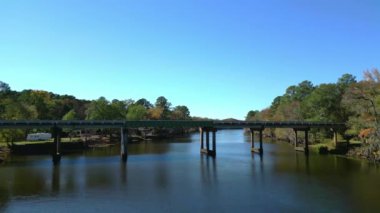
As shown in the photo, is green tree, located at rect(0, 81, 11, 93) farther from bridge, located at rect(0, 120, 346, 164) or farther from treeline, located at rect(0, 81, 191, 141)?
bridge, located at rect(0, 120, 346, 164)

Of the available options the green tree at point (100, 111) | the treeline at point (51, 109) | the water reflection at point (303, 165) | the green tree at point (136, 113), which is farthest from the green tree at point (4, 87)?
the water reflection at point (303, 165)

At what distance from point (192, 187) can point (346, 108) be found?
6012 cm

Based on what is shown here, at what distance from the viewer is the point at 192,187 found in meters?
41.0

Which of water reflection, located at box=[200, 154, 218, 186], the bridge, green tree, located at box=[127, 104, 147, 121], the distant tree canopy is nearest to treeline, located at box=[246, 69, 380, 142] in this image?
the distant tree canopy

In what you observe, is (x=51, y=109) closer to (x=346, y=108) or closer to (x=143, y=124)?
(x=143, y=124)

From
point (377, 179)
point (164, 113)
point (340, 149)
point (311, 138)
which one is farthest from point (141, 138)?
point (377, 179)

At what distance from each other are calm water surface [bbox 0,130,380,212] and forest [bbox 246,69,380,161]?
23.6ft

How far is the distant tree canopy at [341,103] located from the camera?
216ft

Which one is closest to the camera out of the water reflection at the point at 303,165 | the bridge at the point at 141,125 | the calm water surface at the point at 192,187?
the calm water surface at the point at 192,187

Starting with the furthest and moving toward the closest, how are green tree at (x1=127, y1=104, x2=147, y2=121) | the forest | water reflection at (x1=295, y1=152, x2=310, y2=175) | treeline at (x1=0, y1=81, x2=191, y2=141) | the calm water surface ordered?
green tree at (x1=127, y1=104, x2=147, y2=121) → treeline at (x1=0, y1=81, x2=191, y2=141) → the forest → water reflection at (x1=295, y1=152, x2=310, y2=175) → the calm water surface

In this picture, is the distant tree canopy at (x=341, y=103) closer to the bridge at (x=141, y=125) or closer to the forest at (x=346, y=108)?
the forest at (x=346, y=108)

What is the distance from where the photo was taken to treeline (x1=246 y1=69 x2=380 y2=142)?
6529 cm

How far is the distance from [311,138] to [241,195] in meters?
66.3

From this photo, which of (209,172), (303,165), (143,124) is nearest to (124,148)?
(143,124)
